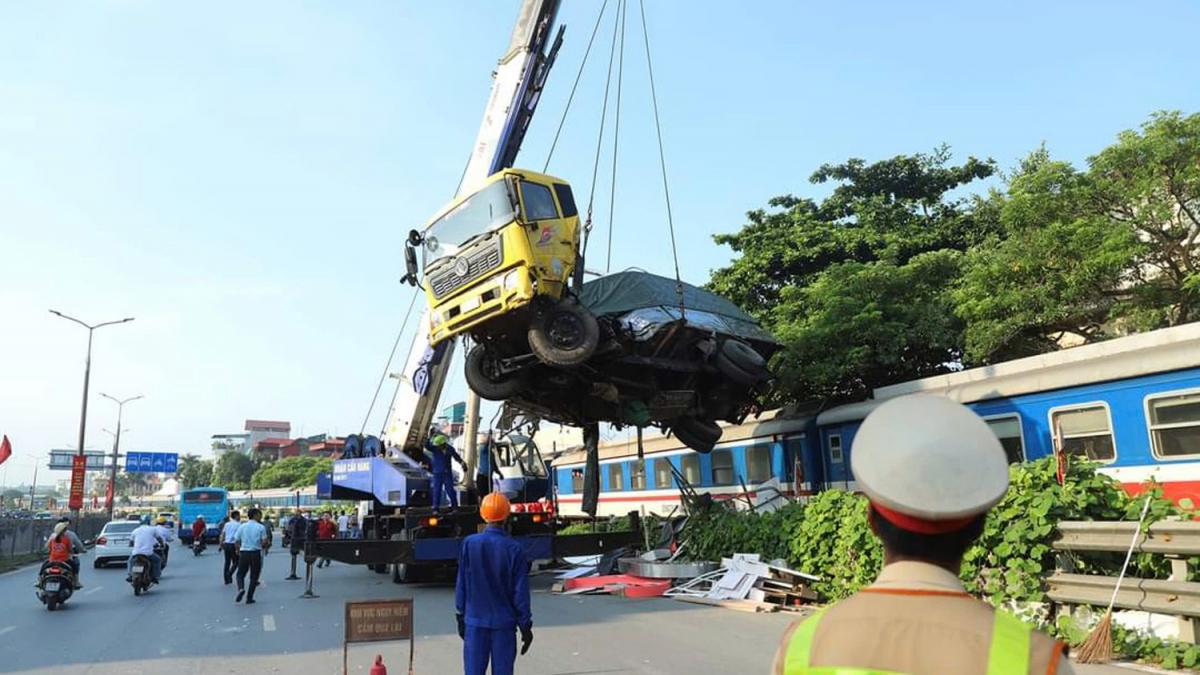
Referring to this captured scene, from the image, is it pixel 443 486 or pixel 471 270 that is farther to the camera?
pixel 443 486

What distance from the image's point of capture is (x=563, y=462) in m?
28.6

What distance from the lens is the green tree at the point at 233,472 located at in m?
110

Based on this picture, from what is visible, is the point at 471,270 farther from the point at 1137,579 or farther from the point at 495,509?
the point at 1137,579

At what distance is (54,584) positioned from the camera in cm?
1405

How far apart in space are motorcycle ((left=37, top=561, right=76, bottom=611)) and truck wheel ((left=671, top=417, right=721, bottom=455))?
34.4 ft

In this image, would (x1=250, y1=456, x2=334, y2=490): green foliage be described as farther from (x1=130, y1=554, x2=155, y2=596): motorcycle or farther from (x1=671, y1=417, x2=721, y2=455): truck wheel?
(x1=671, y1=417, x2=721, y2=455): truck wheel

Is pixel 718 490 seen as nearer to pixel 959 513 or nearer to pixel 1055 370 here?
pixel 1055 370

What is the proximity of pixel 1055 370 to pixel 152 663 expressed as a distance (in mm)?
11151

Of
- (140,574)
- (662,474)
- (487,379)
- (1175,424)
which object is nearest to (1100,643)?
(1175,424)

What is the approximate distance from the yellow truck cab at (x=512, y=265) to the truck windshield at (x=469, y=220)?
14 mm

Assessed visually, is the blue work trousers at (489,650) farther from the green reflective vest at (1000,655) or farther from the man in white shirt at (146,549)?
the man in white shirt at (146,549)

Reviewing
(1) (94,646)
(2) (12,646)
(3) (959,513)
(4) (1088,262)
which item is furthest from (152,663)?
(4) (1088,262)

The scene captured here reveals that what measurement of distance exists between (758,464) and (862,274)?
463cm

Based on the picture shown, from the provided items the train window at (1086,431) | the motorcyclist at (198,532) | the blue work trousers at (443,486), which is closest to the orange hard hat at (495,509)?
the train window at (1086,431)
